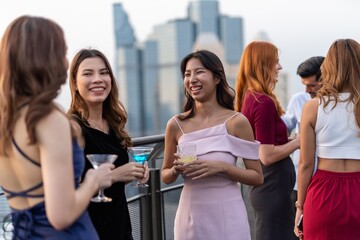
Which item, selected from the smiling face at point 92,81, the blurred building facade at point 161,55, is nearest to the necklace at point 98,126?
the smiling face at point 92,81

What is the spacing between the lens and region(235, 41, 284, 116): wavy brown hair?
14.4ft

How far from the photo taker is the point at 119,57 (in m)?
166

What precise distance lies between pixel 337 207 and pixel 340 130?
1.40 feet

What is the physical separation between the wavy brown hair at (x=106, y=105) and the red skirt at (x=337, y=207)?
111 cm

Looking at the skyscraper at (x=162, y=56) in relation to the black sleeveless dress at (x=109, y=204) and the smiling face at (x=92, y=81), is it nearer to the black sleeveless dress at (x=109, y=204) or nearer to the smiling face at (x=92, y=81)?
the smiling face at (x=92, y=81)

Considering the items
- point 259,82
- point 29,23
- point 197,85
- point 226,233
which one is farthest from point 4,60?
point 259,82

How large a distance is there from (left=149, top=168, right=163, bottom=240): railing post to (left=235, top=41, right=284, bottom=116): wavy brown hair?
917mm

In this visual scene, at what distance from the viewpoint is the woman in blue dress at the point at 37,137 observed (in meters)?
2.15

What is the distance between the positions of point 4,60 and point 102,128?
3.90 ft

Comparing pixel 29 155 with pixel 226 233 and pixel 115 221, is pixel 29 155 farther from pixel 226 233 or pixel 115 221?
pixel 226 233

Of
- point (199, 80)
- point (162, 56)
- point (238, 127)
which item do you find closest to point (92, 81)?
point (199, 80)

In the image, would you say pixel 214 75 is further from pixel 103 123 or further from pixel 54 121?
pixel 54 121

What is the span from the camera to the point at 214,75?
142 inches

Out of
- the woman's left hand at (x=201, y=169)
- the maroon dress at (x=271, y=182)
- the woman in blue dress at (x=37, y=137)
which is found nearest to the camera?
the woman in blue dress at (x=37, y=137)
